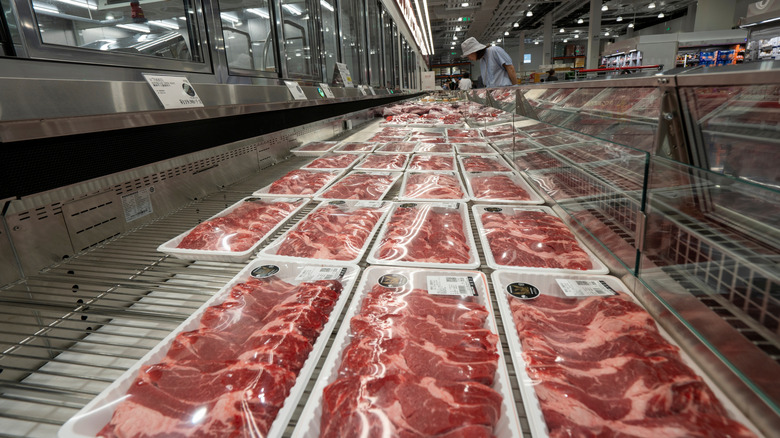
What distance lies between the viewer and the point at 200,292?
131cm

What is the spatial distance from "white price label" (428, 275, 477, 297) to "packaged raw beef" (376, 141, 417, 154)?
7.14ft

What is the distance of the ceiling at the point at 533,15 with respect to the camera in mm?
14388

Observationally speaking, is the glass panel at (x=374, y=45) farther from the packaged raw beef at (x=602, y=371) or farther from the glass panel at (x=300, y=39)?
the packaged raw beef at (x=602, y=371)

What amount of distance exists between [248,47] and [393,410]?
155 inches

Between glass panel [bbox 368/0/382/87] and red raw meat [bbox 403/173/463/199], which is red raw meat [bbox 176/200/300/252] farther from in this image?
glass panel [bbox 368/0/382/87]

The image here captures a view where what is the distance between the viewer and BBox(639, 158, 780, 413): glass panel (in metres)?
0.67

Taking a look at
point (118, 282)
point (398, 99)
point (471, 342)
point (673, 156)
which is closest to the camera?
point (471, 342)

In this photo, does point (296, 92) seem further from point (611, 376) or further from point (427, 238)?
point (611, 376)

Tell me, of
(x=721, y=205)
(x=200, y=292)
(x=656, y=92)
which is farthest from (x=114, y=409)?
(x=656, y=92)

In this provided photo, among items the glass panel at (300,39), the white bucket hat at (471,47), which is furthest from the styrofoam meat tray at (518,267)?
the white bucket hat at (471,47)

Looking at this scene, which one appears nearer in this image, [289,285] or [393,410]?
[393,410]

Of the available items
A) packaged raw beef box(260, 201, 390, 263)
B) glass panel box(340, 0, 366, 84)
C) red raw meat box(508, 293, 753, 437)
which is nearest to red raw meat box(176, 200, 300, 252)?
packaged raw beef box(260, 201, 390, 263)

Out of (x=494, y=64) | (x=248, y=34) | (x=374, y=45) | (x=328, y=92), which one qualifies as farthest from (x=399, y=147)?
(x=374, y=45)

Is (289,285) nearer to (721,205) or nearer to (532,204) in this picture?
(721,205)
